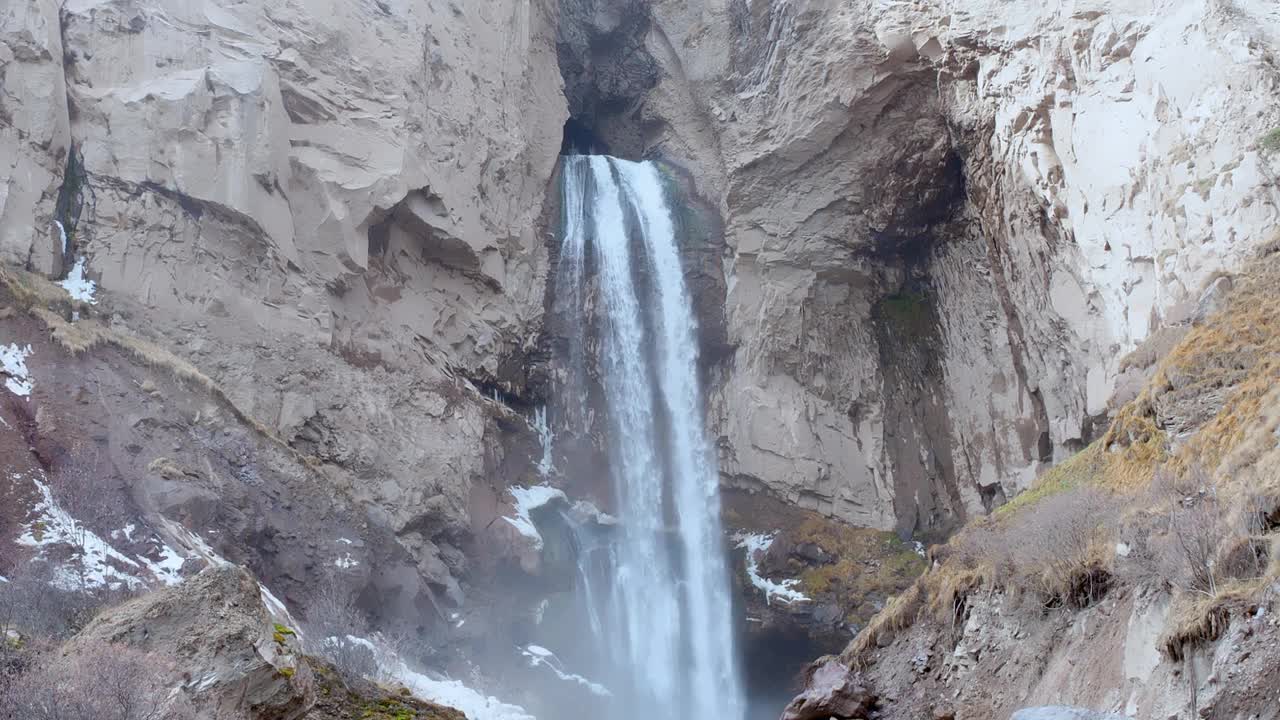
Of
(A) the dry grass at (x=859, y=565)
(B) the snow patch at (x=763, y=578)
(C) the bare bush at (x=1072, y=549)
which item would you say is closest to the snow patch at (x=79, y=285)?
(B) the snow patch at (x=763, y=578)

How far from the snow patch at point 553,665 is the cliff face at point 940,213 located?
862 cm

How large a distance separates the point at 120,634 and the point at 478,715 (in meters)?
12.2

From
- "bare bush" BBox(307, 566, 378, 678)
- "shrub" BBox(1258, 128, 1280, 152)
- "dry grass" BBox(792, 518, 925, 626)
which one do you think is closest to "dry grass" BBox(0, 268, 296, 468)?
"bare bush" BBox(307, 566, 378, 678)

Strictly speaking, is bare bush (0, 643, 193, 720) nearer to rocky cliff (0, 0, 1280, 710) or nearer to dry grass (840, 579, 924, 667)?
rocky cliff (0, 0, 1280, 710)

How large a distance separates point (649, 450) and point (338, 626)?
14803 millimetres

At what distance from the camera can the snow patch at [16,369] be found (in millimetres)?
15898

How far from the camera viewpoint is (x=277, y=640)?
26.9 feet

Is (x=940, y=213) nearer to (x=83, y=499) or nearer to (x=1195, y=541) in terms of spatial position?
(x=1195, y=541)

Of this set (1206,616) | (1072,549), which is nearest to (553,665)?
(1072,549)

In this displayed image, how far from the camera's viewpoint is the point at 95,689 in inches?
263

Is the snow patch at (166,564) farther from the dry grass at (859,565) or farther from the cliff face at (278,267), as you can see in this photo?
the dry grass at (859,565)

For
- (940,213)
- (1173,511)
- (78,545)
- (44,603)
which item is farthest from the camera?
(940,213)

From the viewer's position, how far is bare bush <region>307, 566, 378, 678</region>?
13914 millimetres

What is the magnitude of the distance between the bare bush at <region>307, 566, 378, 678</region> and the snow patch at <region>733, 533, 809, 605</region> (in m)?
12.7
